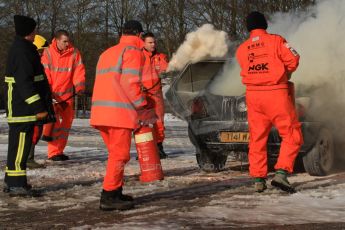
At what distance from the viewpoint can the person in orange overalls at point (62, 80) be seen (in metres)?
8.80

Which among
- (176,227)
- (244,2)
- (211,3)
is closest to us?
(176,227)

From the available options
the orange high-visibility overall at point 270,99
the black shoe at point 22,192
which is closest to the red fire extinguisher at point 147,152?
the orange high-visibility overall at point 270,99

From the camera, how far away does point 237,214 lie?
465 cm

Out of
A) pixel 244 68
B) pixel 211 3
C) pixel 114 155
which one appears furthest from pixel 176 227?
pixel 211 3

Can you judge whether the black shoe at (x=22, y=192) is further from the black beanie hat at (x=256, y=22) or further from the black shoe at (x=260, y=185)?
the black beanie hat at (x=256, y=22)

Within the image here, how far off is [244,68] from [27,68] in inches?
91.6

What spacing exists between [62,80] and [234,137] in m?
3.38

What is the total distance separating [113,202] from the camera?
4.93 metres

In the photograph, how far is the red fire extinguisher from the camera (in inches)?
219

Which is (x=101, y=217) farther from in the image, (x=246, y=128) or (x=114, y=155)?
(x=246, y=128)

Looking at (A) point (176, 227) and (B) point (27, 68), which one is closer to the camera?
(A) point (176, 227)

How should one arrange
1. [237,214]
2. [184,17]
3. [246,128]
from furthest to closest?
[184,17]
[246,128]
[237,214]

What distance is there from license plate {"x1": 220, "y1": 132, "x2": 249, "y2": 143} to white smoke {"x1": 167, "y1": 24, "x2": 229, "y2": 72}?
5.31 ft

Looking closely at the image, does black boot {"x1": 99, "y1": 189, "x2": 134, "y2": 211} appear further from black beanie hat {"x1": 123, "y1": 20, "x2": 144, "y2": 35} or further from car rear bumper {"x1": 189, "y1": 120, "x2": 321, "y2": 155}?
car rear bumper {"x1": 189, "y1": 120, "x2": 321, "y2": 155}
